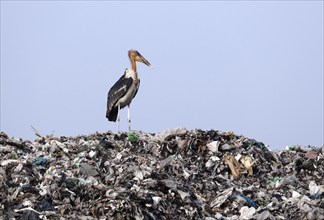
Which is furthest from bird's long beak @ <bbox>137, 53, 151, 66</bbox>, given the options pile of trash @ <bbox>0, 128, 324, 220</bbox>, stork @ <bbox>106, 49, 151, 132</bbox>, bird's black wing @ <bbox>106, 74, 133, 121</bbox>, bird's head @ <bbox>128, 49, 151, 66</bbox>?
pile of trash @ <bbox>0, 128, 324, 220</bbox>

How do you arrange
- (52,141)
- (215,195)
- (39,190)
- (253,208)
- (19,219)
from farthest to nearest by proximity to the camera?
(52,141) → (215,195) → (253,208) → (39,190) → (19,219)

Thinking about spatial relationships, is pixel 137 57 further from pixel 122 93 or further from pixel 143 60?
pixel 122 93

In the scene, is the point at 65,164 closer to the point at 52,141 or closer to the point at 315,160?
the point at 52,141

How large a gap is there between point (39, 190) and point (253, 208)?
3.12m

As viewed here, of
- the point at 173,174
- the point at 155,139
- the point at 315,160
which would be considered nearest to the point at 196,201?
the point at 173,174

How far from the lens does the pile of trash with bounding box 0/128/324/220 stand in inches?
364

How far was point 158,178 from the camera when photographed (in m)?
10.2

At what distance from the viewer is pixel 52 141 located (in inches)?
504

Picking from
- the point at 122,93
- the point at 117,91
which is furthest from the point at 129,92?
the point at 117,91

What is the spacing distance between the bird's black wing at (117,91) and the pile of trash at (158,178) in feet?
7.30

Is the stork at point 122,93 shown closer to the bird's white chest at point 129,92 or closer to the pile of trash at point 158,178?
the bird's white chest at point 129,92

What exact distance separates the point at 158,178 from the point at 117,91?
19.9 feet

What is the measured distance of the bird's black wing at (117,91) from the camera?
1603 centimetres

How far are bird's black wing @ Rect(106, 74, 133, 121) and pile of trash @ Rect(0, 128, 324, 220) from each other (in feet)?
7.30
